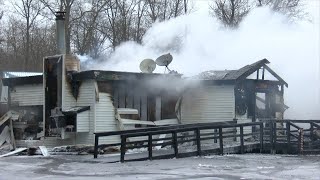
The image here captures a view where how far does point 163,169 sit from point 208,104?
11.5m

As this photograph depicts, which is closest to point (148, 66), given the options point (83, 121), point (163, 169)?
point (83, 121)

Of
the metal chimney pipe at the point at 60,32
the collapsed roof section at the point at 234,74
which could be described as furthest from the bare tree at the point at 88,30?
the collapsed roof section at the point at 234,74

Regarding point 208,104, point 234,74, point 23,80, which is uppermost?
point 234,74

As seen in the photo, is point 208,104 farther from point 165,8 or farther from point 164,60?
point 165,8

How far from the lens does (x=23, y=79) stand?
2453 cm

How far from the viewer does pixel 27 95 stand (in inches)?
964

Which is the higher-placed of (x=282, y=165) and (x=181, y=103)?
(x=181, y=103)

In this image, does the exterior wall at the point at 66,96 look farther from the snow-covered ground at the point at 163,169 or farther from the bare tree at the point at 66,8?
the bare tree at the point at 66,8

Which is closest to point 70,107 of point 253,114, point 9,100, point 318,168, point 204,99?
point 9,100

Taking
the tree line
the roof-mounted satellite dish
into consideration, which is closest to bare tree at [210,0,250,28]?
the tree line

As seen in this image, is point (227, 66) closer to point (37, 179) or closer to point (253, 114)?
point (253, 114)

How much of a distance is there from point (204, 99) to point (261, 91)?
2.95m

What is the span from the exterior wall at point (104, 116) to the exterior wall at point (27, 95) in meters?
3.62

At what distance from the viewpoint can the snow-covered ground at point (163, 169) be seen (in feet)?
42.4
